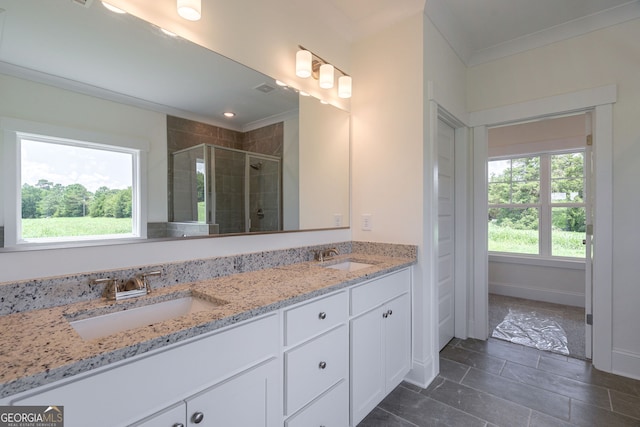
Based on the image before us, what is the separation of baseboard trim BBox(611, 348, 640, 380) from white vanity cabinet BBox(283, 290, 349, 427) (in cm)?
220

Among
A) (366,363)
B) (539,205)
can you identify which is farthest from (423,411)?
(539,205)

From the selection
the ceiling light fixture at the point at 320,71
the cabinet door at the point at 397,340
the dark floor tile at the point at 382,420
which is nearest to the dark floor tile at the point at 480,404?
the cabinet door at the point at 397,340

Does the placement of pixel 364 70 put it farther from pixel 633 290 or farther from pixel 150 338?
pixel 633 290

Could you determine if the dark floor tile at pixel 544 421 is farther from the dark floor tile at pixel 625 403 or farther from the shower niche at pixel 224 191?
the shower niche at pixel 224 191

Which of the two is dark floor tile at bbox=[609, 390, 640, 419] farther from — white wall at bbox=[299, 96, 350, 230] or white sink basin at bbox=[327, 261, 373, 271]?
white wall at bbox=[299, 96, 350, 230]

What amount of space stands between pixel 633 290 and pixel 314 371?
2485 mm

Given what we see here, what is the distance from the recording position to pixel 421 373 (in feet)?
6.89

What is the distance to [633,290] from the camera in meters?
2.19

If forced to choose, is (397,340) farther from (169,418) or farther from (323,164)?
(169,418)

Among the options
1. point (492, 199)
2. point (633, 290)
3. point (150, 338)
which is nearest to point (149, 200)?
point (150, 338)

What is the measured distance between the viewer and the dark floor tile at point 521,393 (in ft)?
6.08

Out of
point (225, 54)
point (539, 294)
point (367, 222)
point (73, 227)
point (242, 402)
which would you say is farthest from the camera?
point (539, 294)

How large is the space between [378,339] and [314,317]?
631 millimetres

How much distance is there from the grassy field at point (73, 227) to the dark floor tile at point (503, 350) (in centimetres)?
283
